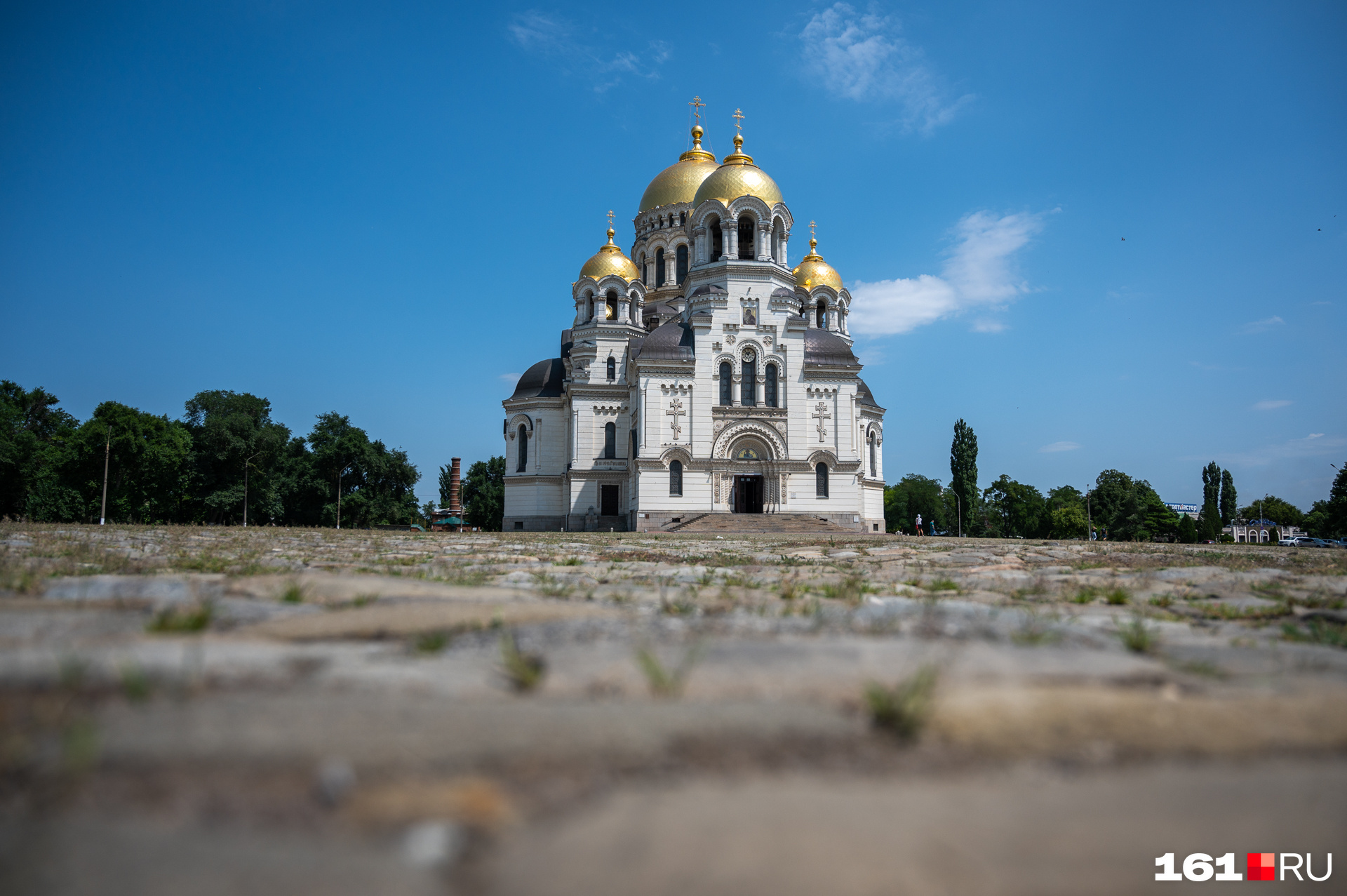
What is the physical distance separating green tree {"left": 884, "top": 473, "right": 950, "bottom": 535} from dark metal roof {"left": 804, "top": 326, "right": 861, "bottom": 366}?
44.2 metres

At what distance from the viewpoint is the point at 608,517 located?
3575 centimetres

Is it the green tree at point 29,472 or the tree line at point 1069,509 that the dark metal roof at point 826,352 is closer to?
the tree line at point 1069,509

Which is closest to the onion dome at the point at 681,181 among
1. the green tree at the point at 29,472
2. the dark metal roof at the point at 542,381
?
the dark metal roof at the point at 542,381

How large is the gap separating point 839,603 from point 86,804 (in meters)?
3.31

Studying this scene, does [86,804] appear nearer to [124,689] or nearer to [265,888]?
[265,888]

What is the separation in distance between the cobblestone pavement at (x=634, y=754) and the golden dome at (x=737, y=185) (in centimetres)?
3342

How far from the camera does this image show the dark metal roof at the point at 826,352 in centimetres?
3350

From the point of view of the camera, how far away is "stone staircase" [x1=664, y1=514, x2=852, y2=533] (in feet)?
95.7

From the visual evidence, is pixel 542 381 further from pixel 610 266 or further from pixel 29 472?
pixel 29 472

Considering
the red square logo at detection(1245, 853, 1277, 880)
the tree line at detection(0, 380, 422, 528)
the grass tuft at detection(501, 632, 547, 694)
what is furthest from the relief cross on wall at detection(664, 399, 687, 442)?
the red square logo at detection(1245, 853, 1277, 880)

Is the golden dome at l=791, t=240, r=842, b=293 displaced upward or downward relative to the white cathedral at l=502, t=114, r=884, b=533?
upward

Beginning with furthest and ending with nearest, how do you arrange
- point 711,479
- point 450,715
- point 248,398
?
1. point 248,398
2. point 711,479
3. point 450,715

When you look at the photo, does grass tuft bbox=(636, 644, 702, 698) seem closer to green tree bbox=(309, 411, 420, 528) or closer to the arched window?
the arched window

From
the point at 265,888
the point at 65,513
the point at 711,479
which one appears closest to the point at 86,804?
the point at 265,888
